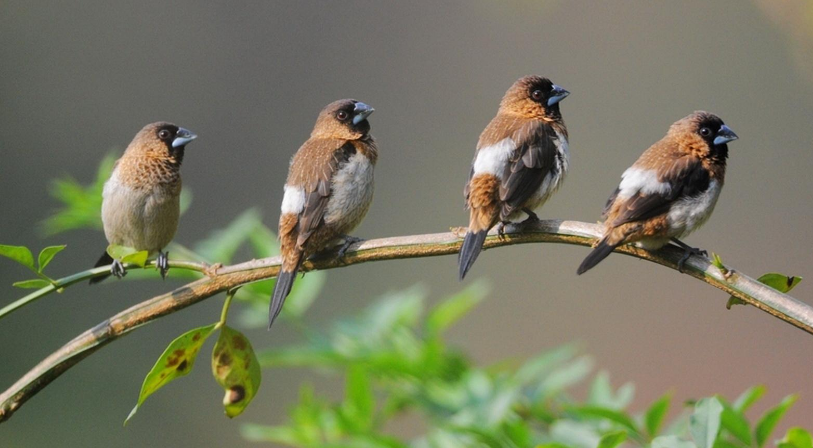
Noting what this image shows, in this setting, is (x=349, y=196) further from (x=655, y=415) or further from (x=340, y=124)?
(x=655, y=415)

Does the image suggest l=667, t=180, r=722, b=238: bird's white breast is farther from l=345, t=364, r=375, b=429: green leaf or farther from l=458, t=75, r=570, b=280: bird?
l=345, t=364, r=375, b=429: green leaf

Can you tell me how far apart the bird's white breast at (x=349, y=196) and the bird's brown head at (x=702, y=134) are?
0.56 m

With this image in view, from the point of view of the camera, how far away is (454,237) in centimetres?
104

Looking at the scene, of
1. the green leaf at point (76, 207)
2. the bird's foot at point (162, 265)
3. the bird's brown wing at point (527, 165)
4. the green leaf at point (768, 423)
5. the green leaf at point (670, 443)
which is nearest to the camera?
the green leaf at point (670, 443)

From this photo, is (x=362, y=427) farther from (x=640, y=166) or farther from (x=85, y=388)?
(x=85, y=388)

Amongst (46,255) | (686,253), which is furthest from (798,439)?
(46,255)

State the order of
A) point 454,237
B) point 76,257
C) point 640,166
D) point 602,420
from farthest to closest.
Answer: point 76,257 → point 602,420 → point 640,166 → point 454,237

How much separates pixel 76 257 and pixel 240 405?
474 centimetres

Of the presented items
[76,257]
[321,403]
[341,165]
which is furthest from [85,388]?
[341,165]

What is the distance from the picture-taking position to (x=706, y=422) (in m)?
0.98

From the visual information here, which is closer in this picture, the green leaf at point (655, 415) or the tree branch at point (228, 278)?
the tree branch at point (228, 278)

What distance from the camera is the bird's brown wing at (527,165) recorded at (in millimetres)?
1534

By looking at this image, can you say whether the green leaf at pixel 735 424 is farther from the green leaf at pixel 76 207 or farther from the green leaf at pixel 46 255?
the green leaf at pixel 76 207

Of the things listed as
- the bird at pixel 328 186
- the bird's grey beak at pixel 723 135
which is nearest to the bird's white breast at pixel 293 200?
the bird at pixel 328 186
